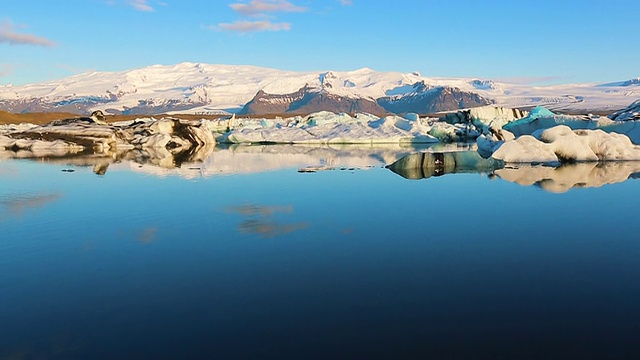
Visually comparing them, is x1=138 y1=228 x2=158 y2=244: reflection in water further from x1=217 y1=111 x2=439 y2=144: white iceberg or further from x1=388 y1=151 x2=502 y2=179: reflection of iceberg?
x1=217 y1=111 x2=439 y2=144: white iceberg

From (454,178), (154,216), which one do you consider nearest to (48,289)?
(154,216)

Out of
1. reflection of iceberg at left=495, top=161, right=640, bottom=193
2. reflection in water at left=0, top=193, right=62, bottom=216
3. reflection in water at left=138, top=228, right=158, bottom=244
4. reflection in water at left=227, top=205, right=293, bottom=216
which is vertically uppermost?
reflection in water at left=0, top=193, right=62, bottom=216

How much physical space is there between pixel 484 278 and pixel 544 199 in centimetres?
521

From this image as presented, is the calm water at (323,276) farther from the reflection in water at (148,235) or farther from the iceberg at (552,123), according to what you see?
the iceberg at (552,123)

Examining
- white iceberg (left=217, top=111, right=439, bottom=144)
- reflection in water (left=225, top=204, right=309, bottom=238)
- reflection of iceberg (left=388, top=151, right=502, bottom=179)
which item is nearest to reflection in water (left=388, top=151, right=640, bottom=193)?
reflection of iceberg (left=388, top=151, right=502, bottom=179)

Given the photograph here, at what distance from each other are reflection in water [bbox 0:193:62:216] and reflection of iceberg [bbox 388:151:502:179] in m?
8.38

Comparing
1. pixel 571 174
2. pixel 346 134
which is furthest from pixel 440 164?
pixel 346 134

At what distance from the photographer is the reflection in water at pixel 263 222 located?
279 inches

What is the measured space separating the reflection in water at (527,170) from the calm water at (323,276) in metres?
1.98

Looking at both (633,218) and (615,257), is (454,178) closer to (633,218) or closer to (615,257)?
(633,218)

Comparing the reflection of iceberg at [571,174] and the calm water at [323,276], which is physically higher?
the calm water at [323,276]

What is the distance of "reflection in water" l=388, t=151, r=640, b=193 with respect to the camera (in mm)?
12085

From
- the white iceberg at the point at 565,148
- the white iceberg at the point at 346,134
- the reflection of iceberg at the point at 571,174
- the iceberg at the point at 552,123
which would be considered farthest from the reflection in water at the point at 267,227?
the white iceberg at the point at 346,134

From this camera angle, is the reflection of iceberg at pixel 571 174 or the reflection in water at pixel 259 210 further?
the reflection of iceberg at pixel 571 174
